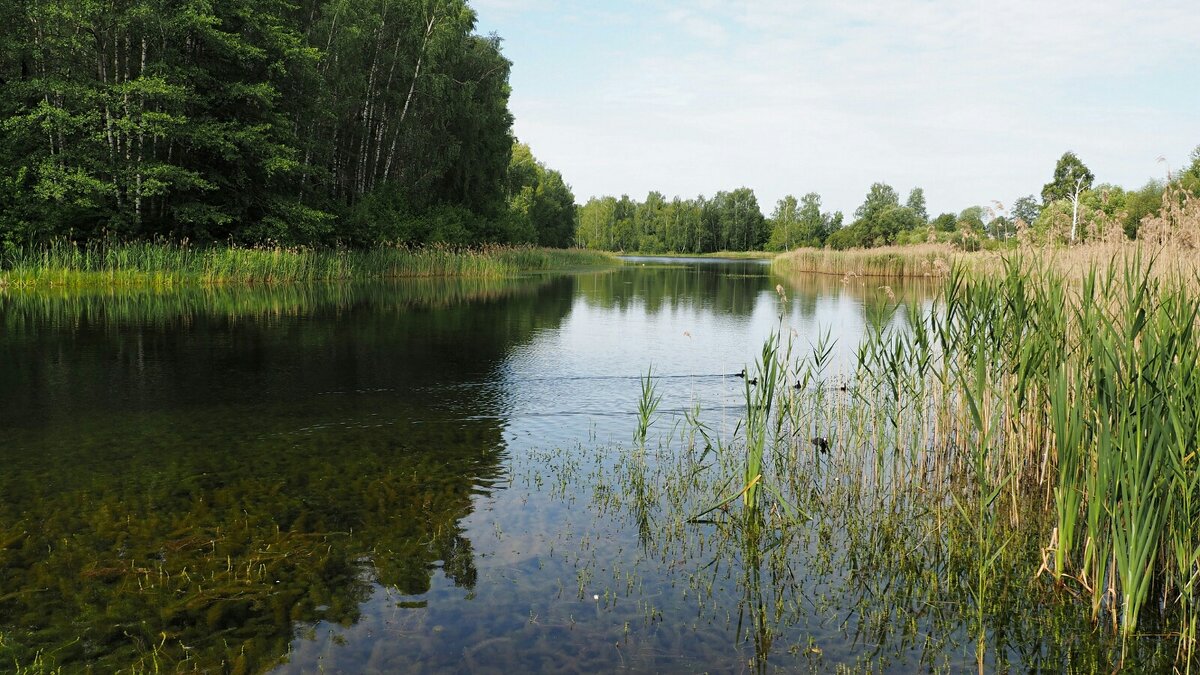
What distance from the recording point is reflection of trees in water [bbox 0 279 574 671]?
15.0 ft

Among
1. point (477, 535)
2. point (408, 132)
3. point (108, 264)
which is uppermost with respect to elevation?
point (408, 132)

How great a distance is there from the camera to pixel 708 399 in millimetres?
11172

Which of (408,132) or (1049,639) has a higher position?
(408,132)

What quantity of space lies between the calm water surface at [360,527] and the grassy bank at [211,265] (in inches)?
500

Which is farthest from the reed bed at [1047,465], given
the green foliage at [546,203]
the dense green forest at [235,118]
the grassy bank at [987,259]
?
the green foliage at [546,203]

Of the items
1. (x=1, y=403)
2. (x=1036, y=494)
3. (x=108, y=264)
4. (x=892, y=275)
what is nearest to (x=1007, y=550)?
(x=1036, y=494)

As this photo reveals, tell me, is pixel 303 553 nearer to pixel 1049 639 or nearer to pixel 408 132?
pixel 1049 639

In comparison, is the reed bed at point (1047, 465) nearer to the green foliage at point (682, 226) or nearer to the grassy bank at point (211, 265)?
the grassy bank at point (211, 265)

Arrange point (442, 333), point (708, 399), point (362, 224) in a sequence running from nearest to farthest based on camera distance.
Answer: point (708, 399)
point (442, 333)
point (362, 224)

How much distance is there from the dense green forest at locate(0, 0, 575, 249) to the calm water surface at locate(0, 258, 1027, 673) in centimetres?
1520

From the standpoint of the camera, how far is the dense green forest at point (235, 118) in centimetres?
2638

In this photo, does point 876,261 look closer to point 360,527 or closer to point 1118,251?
point 1118,251

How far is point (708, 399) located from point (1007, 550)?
571 centimetres

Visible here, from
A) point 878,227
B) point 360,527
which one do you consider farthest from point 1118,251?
point 878,227
